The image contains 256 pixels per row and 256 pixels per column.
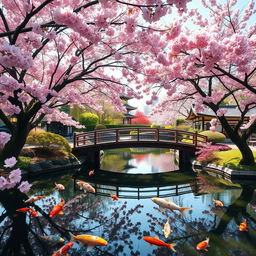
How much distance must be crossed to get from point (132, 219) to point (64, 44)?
Answer: 722 centimetres

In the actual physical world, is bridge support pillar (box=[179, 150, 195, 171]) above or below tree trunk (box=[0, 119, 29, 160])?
below

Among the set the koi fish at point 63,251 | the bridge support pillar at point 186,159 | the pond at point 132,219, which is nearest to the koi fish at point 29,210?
the pond at point 132,219

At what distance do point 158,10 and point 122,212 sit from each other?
19.1 feet

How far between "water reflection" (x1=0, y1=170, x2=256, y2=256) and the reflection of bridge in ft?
2.38

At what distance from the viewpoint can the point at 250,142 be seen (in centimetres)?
2006

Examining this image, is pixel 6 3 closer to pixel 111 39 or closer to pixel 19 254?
pixel 111 39

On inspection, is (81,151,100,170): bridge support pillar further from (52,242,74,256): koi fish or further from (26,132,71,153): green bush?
(52,242,74,256): koi fish

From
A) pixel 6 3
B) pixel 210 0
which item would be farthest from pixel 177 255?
pixel 210 0

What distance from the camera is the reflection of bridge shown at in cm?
941

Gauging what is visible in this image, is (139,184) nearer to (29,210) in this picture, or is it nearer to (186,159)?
(29,210)

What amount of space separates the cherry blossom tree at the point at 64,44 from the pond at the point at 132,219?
302cm

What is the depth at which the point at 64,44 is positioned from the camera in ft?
29.5

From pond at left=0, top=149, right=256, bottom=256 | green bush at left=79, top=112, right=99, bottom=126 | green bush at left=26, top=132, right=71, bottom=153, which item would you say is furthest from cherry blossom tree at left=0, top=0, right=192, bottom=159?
green bush at left=79, top=112, right=99, bottom=126

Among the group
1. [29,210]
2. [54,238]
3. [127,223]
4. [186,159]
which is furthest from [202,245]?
[186,159]
